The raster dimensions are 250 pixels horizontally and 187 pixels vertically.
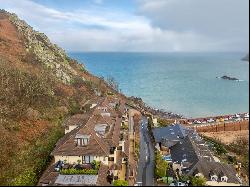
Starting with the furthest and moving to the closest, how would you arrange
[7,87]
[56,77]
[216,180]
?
[56,77] → [7,87] → [216,180]

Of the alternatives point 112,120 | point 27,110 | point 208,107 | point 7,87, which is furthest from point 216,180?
point 208,107

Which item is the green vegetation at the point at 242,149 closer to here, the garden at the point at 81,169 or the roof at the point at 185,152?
the roof at the point at 185,152

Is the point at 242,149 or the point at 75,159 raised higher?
the point at 75,159

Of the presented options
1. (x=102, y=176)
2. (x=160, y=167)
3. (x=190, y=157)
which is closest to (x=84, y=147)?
(x=102, y=176)

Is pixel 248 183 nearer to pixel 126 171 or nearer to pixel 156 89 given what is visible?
pixel 126 171

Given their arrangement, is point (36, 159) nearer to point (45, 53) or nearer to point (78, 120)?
point (78, 120)

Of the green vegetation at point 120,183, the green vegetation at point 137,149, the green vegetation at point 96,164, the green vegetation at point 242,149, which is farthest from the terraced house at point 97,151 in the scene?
the green vegetation at point 242,149
